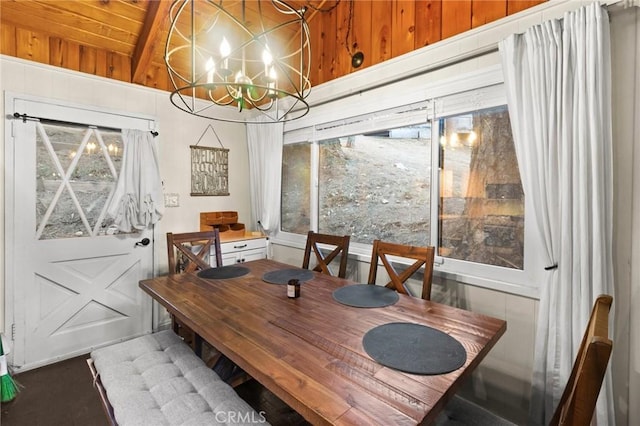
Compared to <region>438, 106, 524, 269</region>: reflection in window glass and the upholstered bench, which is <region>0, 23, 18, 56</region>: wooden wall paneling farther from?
<region>438, 106, 524, 269</region>: reflection in window glass

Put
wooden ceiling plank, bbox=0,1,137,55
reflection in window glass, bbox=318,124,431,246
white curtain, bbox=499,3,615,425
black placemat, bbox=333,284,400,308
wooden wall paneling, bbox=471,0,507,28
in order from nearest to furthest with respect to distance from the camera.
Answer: white curtain, bbox=499,3,615,425
black placemat, bbox=333,284,400,308
wooden wall paneling, bbox=471,0,507,28
wooden ceiling plank, bbox=0,1,137,55
reflection in window glass, bbox=318,124,431,246

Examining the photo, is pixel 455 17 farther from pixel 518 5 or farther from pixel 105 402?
pixel 105 402

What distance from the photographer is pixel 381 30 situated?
8.02 feet

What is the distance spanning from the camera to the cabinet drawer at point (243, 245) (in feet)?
10.1

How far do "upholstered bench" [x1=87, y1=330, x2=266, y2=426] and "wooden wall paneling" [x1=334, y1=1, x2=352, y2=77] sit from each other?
2.45 meters

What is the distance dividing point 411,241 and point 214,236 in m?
1.67

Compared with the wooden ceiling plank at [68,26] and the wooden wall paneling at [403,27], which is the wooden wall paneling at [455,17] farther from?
the wooden ceiling plank at [68,26]

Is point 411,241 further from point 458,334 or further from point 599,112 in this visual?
point 599,112

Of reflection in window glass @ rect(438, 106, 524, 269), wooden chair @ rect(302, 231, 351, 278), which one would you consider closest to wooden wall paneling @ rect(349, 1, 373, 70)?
reflection in window glass @ rect(438, 106, 524, 269)

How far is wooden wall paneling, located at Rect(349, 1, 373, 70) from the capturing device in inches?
99.8

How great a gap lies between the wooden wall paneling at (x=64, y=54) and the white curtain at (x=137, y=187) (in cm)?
61

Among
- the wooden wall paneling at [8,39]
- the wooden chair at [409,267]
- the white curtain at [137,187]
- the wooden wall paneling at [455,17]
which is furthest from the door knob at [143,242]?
the wooden wall paneling at [455,17]

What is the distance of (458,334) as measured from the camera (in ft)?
4.29

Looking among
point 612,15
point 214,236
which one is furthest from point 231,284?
point 612,15
